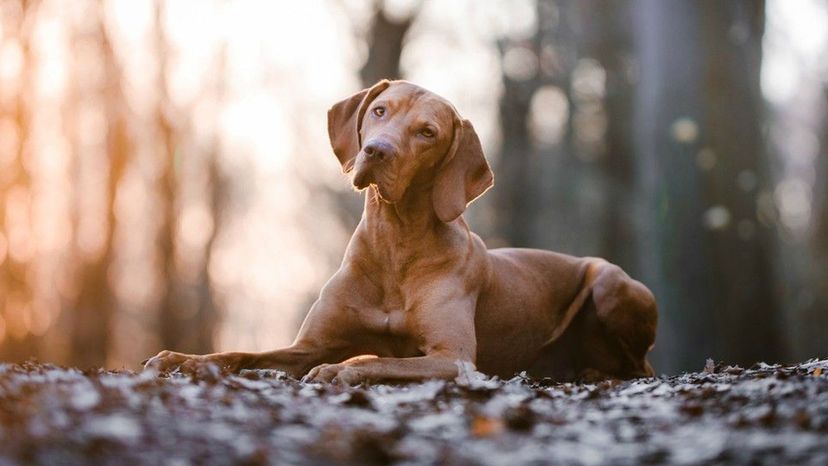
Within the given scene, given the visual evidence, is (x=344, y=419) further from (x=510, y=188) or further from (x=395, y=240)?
(x=510, y=188)

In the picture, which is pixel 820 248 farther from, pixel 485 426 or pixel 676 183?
pixel 485 426

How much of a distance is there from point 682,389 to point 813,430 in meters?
1.66

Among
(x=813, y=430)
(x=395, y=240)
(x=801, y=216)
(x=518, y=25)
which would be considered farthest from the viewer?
(x=801, y=216)

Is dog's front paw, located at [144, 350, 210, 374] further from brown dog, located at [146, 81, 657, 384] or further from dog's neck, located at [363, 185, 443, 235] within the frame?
dog's neck, located at [363, 185, 443, 235]

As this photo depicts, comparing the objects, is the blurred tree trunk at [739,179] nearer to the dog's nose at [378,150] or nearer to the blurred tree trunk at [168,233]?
the dog's nose at [378,150]

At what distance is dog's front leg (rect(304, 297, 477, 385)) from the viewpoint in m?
5.91

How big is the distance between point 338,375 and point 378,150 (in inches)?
54.5

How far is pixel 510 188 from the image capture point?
26953 mm

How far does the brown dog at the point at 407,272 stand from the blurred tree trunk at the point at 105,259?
1926cm

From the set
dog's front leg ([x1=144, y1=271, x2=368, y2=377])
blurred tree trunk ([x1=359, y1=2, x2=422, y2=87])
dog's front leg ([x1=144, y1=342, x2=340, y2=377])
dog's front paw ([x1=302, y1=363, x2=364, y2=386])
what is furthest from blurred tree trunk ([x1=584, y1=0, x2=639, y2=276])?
dog's front paw ([x1=302, y1=363, x2=364, y2=386])

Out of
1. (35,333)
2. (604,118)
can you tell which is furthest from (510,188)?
(35,333)

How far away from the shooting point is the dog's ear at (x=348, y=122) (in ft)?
23.2

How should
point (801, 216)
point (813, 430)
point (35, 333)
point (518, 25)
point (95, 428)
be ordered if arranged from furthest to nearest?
point (801, 216) → point (518, 25) → point (35, 333) → point (813, 430) → point (95, 428)

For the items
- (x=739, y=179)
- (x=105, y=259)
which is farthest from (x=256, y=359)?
(x=105, y=259)
